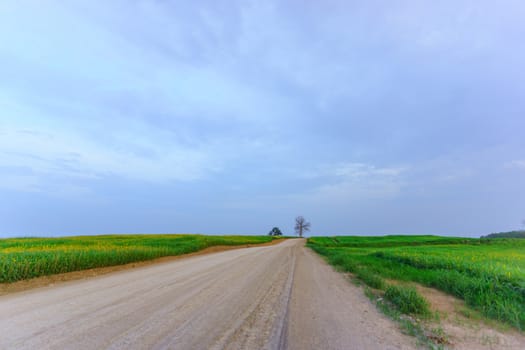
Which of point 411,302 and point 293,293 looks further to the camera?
point 293,293

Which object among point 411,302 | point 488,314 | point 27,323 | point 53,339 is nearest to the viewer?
point 53,339

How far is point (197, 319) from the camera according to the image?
14.0ft

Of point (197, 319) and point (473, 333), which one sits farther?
point (197, 319)

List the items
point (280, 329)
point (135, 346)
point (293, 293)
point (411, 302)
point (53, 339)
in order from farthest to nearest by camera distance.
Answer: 1. point (293, 293)
2. point (411, 302)
3. point (280, 329)
4. point (53, 339)
5. point (135, 346)

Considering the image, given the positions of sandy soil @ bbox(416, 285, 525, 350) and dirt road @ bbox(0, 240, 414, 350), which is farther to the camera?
sandy soil @ bbox(416, 285, 525, 350)

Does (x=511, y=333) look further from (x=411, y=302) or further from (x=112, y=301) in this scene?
(x=112, y=301)

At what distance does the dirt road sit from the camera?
3.42 m

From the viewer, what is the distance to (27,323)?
4.18m

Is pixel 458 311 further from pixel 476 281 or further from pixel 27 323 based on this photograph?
pixel 27 323

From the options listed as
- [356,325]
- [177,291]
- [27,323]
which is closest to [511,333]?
[356,325]

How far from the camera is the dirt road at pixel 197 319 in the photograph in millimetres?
3420

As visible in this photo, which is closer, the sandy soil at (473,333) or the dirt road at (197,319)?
the dirt road at (197,319)

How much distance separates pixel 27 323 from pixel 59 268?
23.4 ft

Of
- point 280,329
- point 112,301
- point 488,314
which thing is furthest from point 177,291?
point 488,314
